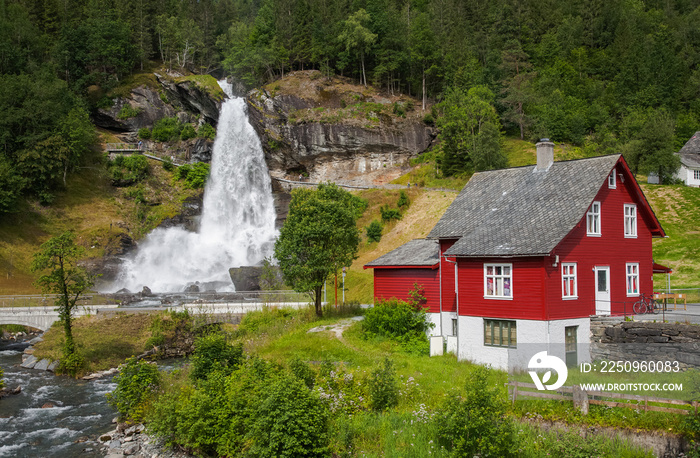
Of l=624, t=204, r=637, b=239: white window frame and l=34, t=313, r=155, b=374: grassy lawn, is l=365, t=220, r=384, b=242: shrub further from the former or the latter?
l=624, t=204, r=637, b=239: white window frame

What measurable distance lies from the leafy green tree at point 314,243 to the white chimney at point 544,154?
1139cm

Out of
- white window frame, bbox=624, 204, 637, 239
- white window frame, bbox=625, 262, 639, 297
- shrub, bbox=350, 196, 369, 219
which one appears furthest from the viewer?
shrub, bbox=350, 196, 369, 219

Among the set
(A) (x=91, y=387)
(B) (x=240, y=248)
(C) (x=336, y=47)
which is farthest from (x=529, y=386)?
(C) (x=336, y=47)

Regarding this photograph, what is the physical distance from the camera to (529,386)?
51.7 ft

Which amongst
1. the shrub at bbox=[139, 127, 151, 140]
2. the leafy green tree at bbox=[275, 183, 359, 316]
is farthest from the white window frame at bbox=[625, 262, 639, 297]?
the shrub at bbox=[139, 127, 151, 140]

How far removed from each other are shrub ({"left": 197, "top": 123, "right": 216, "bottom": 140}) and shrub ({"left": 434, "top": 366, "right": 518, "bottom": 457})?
63584 millimetres

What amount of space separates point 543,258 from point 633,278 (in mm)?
7365

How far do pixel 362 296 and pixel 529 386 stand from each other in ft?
89.4

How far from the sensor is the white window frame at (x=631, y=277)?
24.2 m

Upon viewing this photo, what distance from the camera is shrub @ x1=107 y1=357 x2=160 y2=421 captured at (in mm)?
19984

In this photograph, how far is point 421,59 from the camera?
78875 mm

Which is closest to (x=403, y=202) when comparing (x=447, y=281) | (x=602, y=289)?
(x=447, y=281)

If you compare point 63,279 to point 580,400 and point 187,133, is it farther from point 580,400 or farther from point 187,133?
point 187,133

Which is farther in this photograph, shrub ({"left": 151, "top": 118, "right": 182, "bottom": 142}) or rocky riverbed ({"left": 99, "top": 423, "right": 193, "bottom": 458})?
shrub ({"left": 151, "top": 118, "right": 182, "bottom": 142})
